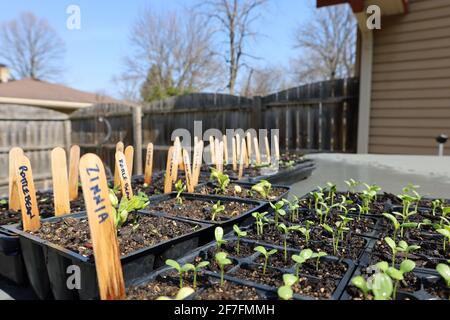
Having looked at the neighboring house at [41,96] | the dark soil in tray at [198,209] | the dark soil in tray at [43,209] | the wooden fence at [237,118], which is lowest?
the dark soil in tray at [43,209]

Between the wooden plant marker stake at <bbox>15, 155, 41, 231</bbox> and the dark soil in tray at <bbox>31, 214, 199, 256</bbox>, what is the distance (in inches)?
1.6

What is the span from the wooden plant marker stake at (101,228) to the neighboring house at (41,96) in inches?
378

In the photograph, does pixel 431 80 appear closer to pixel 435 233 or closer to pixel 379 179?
pixel 379 179

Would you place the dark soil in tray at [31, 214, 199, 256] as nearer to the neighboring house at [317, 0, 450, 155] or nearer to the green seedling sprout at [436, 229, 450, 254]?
the green seedling sprout at [436, 229, 450, 254]

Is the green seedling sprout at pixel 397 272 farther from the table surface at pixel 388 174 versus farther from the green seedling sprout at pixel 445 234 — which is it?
the table surface at pixel 388 174

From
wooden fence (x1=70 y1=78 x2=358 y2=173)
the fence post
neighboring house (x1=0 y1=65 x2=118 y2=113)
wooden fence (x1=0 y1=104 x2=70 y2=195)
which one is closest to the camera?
wooden fence (x1=70 y1=78 x2=358 y2=173)

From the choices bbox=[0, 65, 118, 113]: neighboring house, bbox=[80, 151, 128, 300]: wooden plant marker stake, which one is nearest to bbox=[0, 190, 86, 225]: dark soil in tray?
bbox=[80, 151, 128, 300]: wooden plant marker stake

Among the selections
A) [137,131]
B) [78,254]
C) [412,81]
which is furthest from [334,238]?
[137,131]

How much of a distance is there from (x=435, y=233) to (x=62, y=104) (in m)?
10.6

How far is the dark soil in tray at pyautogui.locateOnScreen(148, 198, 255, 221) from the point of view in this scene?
56.4 inches

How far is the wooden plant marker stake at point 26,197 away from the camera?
1.18 m

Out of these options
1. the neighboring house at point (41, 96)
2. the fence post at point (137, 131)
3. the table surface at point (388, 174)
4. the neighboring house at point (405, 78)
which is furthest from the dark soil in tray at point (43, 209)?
the neighboring house at point (41, 96)

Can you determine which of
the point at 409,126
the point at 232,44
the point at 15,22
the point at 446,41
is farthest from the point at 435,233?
the point at 15,22

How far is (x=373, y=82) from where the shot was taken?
443 centimetres
